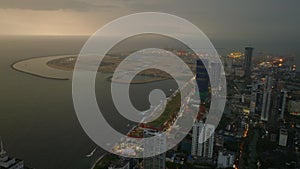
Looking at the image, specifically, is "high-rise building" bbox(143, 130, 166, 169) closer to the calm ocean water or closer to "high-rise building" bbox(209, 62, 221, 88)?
the calm ocean water

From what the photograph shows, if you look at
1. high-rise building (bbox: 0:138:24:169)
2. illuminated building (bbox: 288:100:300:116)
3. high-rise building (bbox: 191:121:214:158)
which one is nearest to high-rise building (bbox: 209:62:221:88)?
illuminated building (bbox: 288:100:300:116)

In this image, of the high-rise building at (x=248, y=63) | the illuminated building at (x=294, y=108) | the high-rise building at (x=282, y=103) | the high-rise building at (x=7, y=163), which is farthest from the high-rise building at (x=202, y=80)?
the high-rise building at (x=7, y=163)

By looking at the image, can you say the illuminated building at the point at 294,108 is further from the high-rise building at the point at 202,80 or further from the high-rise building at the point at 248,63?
the high-rise building at the point at 248,63

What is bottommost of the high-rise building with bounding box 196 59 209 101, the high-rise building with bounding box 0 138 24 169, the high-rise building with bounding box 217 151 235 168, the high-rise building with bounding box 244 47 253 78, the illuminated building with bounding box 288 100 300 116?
the high-rise building with bounding box 217 151 235 168

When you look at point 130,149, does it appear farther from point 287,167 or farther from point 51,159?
point 287,167

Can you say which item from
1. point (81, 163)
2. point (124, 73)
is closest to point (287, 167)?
point (81, 163)

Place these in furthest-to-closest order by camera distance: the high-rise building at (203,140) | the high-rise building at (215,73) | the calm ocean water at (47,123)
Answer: the high-rise building at (215,73) → the high-rise building at (203,140) → the calm ocean water at (47,123)

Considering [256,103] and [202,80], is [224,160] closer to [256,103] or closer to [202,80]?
[256,103]

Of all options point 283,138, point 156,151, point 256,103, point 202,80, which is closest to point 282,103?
point 256,103

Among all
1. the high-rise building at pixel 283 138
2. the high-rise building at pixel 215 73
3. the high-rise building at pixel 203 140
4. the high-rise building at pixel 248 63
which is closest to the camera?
the high-rise building at pixel 203 140
